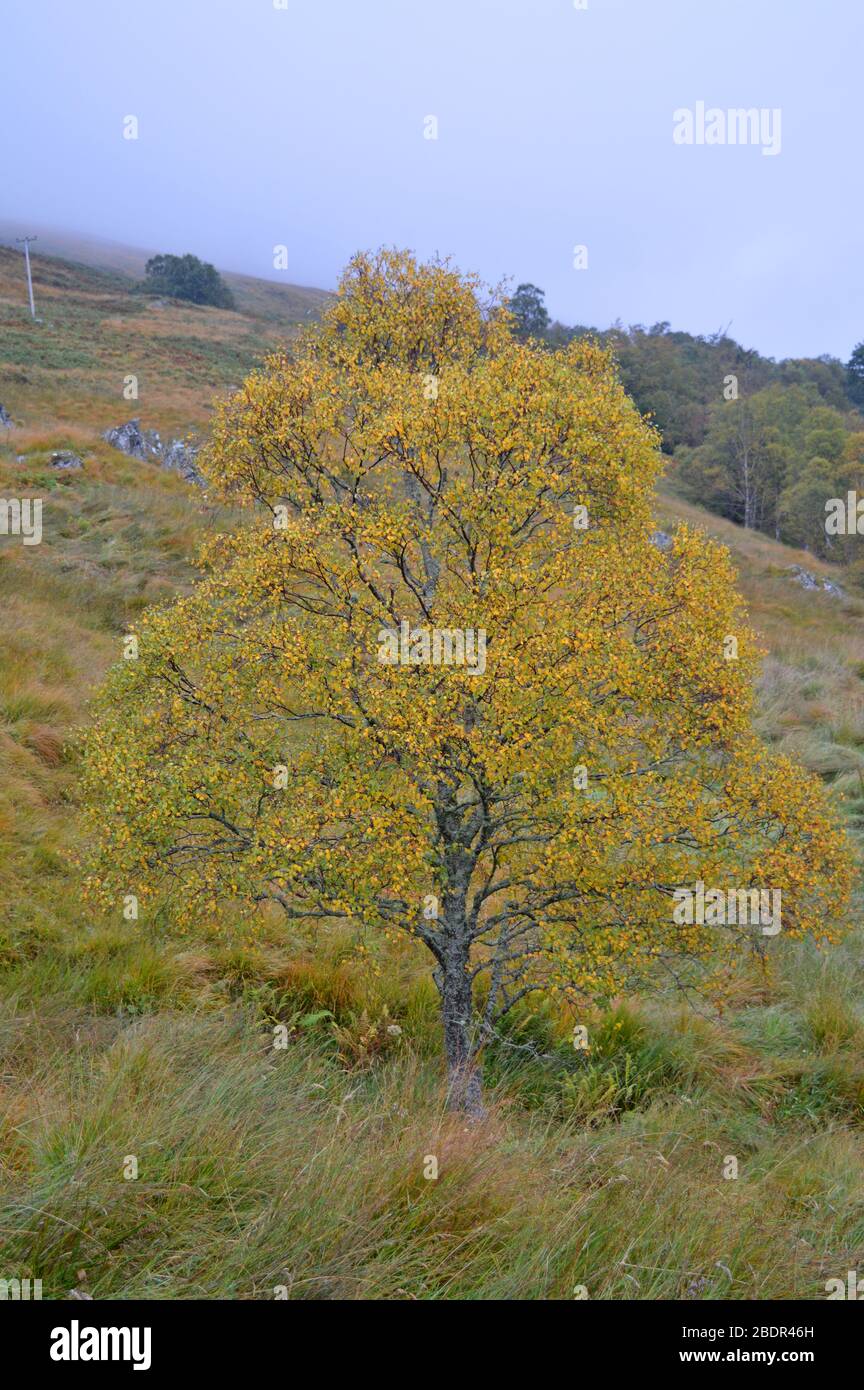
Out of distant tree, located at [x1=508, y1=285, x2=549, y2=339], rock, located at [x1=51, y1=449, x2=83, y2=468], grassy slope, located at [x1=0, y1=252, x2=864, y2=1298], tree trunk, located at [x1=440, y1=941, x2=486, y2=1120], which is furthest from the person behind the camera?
distant tree, located at [x1=508, y1=285, x2=549, y2=339]

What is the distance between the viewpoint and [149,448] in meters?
30.2

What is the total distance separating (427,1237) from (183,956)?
485 cm

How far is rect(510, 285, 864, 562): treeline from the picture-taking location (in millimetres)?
54688

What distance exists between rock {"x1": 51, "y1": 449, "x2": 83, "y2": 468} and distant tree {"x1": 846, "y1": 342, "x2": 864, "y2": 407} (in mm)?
104366

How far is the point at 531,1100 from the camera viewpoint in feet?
24.0

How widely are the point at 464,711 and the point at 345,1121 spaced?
10.3ft

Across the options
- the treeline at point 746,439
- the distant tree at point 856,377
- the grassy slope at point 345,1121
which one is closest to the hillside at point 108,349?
the grassy slope at point 345,1121

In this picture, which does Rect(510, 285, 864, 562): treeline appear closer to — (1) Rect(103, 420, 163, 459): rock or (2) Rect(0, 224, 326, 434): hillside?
(2) Rect(0, 224, 326, 434): hillside

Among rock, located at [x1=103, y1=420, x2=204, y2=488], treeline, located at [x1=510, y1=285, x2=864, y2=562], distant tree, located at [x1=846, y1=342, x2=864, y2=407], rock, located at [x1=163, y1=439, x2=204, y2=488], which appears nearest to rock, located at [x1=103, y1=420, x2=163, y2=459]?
rock, located at [x1=103, y1=420, x2=204, y2=488]

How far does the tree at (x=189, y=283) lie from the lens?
8044 centimetres

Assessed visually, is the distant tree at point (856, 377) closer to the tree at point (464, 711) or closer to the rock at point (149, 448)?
the rock at point (149, 448)

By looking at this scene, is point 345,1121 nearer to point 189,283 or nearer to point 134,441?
point 134,441

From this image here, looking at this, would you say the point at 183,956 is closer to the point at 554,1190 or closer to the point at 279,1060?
the point at 279,1060

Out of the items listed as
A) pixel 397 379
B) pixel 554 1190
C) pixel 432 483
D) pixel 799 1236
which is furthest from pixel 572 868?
pixel 397 379
